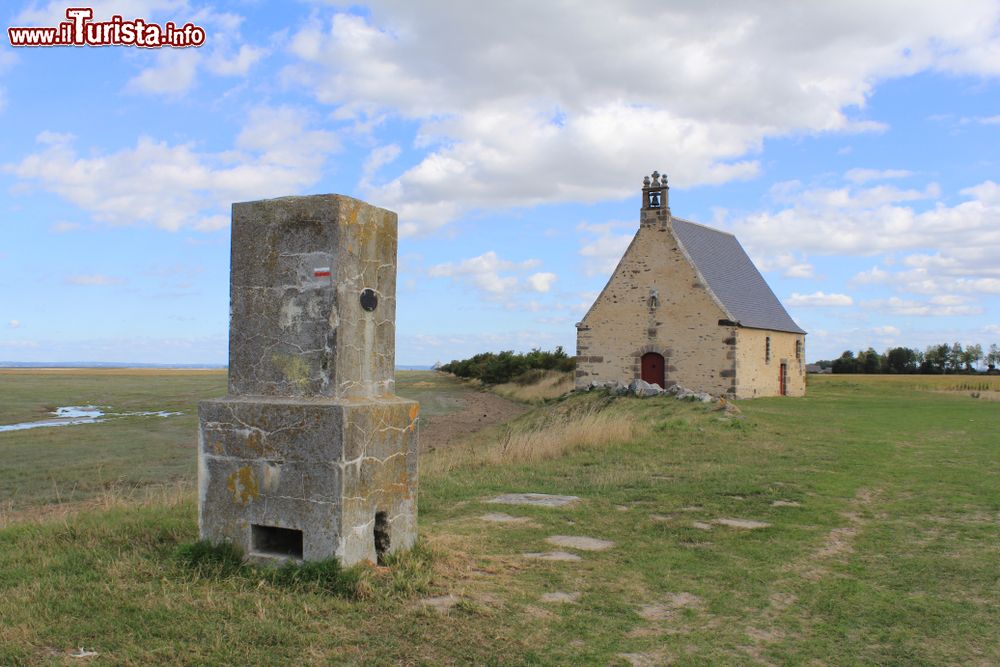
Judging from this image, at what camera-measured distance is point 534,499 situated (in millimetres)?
9172

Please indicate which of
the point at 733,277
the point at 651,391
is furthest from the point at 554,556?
the point at 733,277

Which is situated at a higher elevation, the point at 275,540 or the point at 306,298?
the point at 306,298

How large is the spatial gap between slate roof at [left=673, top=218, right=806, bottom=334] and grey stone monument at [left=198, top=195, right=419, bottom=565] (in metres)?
24.8

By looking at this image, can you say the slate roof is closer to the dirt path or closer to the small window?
the dirt path

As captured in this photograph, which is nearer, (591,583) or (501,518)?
(591,583)

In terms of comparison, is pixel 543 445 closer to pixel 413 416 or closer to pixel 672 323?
pixel 413 416

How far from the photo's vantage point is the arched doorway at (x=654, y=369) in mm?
29895

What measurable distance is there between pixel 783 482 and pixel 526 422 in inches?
571

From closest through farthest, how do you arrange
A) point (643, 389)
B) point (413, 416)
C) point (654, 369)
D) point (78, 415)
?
point (413, 416) → point (643, 389) → point (78, 415) → point (654, 369)

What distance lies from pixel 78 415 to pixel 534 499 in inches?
954

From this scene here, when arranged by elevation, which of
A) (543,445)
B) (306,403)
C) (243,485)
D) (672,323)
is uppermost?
(672,323)

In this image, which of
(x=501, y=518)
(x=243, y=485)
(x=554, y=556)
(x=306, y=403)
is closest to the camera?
(x=306, y=403)

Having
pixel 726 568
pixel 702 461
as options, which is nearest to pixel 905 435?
pixel 702 461

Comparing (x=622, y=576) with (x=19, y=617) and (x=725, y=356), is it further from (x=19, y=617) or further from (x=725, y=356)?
(x=725, y=356)
